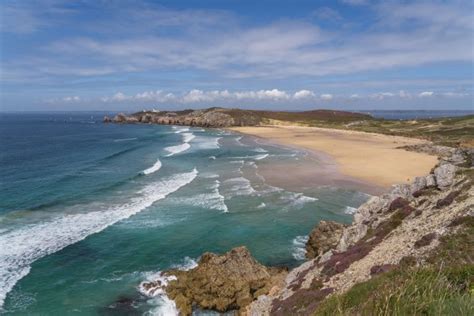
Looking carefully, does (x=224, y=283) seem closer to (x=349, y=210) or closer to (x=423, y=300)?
(x=423, y=300)

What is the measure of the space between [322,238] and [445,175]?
8.02 meters

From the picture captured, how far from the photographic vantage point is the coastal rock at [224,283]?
19.8 m

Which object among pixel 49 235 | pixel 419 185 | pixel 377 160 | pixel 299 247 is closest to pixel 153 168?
pixel 49 235

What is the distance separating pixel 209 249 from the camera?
27062 mm

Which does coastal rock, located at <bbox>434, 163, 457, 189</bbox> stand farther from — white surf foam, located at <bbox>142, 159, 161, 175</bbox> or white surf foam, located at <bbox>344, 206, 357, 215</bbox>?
white surf foam, located at <bbox>142, 159, 161, 175</bbox>

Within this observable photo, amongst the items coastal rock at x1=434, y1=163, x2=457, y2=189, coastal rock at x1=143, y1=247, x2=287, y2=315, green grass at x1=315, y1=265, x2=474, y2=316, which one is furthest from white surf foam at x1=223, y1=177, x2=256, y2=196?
green grass at x1=315, y1=265, x2=474, y2=316

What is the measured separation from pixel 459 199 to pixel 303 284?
26.9 feet

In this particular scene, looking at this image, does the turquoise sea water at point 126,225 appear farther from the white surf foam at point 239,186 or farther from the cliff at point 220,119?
the cliff at point 220,119

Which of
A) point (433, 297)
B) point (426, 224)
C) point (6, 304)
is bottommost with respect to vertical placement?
point (6, 304)

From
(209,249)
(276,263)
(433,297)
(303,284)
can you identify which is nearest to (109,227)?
(209,249)

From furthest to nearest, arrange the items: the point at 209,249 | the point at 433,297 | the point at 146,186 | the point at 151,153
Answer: the point at 151,153 → the point at 146,186 → the point at 209,249 → the point at 433,297

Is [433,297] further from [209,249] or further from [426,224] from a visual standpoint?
[209,249]

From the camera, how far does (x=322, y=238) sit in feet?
82.1

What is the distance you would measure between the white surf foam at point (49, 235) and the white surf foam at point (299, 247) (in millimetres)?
14684
